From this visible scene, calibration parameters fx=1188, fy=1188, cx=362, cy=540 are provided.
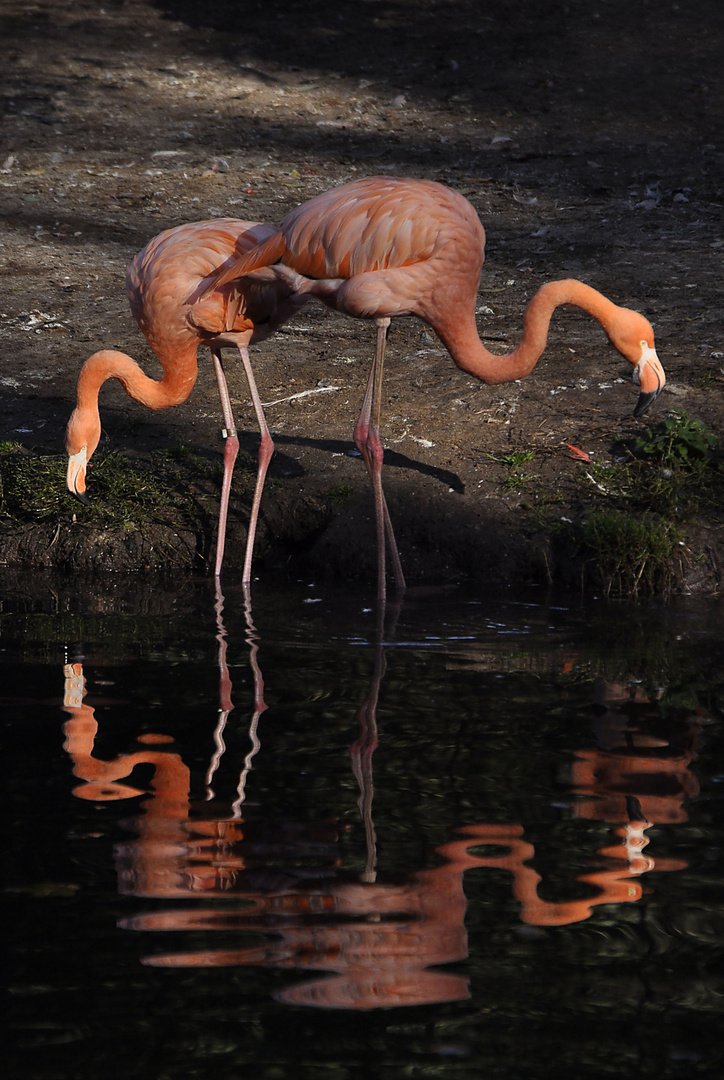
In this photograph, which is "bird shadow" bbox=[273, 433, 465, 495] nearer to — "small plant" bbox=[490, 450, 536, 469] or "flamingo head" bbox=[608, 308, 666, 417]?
"small plant" bbox=[490, 450, 536, 469]

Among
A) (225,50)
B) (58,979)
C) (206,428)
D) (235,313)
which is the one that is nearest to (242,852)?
(58,979)

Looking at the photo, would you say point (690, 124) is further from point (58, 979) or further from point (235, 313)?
point (58, 979)

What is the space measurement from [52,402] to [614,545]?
3.34 m

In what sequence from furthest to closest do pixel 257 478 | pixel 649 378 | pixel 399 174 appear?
pixel 399 174 < pixel 257 478 < pixel 649 378

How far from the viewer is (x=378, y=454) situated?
535 centimetres

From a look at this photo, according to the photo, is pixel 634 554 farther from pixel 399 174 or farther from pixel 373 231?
pixel 399 174

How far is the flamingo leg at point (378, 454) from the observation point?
5140 millimetres

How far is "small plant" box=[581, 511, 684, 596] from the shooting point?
501 centimetres

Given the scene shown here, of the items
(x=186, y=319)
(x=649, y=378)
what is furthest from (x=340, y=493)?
(x=649, y=378)

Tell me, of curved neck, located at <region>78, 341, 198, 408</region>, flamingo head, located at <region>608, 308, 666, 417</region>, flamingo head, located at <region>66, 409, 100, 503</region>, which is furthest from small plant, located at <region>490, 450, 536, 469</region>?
flamingo head, located at <region>66, 409, 100, 503</region>

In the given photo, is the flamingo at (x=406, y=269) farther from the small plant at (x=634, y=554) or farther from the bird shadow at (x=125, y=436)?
the bird shadow at (x=125, y=436)

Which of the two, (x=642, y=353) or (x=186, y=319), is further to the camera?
(x=186, y=319)

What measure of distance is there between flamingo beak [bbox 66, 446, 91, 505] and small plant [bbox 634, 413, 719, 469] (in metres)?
2.59

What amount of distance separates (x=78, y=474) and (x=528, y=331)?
6.75ft
